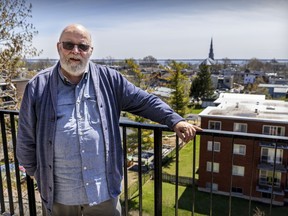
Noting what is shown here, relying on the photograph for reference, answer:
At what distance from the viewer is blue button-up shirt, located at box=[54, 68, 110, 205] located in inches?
57.2

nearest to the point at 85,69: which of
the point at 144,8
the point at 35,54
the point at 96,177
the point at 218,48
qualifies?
the point at 96,177

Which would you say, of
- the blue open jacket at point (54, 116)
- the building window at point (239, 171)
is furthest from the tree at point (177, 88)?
the blue open jacket at point (54, 116)

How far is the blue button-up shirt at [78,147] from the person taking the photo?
4.77ft

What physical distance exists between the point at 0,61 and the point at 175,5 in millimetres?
8622

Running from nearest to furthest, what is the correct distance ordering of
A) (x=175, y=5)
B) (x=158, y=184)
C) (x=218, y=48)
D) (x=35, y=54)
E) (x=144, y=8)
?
(x=158, y=184)
(x=35, y=54)
(x=144, y=8)
(x=175, y=5)
(x=218, y=48)

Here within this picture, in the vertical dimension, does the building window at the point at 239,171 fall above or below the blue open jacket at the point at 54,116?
below

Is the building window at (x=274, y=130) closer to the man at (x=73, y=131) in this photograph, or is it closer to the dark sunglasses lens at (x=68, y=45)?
the man at (x=73, y=131)

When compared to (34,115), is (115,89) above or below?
above

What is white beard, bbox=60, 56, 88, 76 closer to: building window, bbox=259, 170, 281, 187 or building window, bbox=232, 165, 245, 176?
building window, bbox=232, 165, 245, 176

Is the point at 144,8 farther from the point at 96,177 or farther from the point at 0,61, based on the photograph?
the point at 96,177

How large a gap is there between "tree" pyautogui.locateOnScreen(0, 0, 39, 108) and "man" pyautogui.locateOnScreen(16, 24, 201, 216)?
5.20m

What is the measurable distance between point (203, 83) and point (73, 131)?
37550 mm

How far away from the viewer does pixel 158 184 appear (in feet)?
6.36

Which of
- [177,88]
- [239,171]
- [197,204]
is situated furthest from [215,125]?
[177,88]
